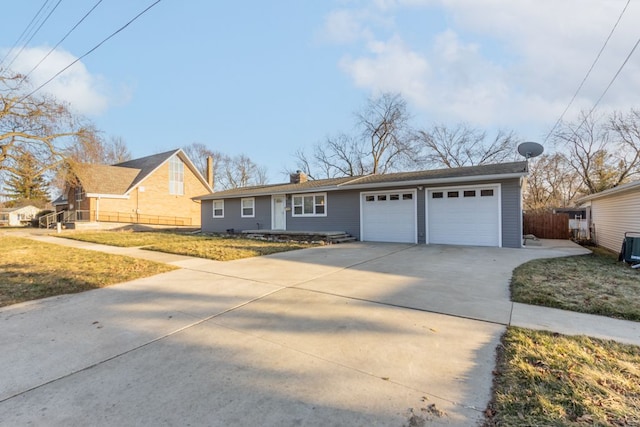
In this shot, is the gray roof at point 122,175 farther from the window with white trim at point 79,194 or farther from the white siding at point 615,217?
the white siding at point 615,217

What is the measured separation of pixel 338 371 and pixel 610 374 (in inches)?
88.7

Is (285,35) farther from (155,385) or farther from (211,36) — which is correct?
(155,385)

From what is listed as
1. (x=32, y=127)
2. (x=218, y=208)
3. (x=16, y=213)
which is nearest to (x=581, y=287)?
(x=218, y=208)

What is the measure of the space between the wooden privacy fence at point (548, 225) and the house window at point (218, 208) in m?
17.5

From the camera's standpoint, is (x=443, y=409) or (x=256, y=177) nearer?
(x=443, y=409)

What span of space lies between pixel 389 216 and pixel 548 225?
8958 millimetres

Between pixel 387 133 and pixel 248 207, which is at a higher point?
pixel 387 133

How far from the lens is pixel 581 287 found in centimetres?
534

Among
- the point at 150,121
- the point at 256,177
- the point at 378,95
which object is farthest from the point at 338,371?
the point at 256,177

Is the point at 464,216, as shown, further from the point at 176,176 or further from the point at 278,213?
the point at 176,176

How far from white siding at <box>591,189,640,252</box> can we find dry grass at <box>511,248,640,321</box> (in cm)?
321

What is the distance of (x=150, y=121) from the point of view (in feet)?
84.5

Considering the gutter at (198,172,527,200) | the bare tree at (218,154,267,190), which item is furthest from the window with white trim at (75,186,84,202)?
the gutter at (198,172,527,200)

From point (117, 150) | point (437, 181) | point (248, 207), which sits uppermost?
point (117, 150)
